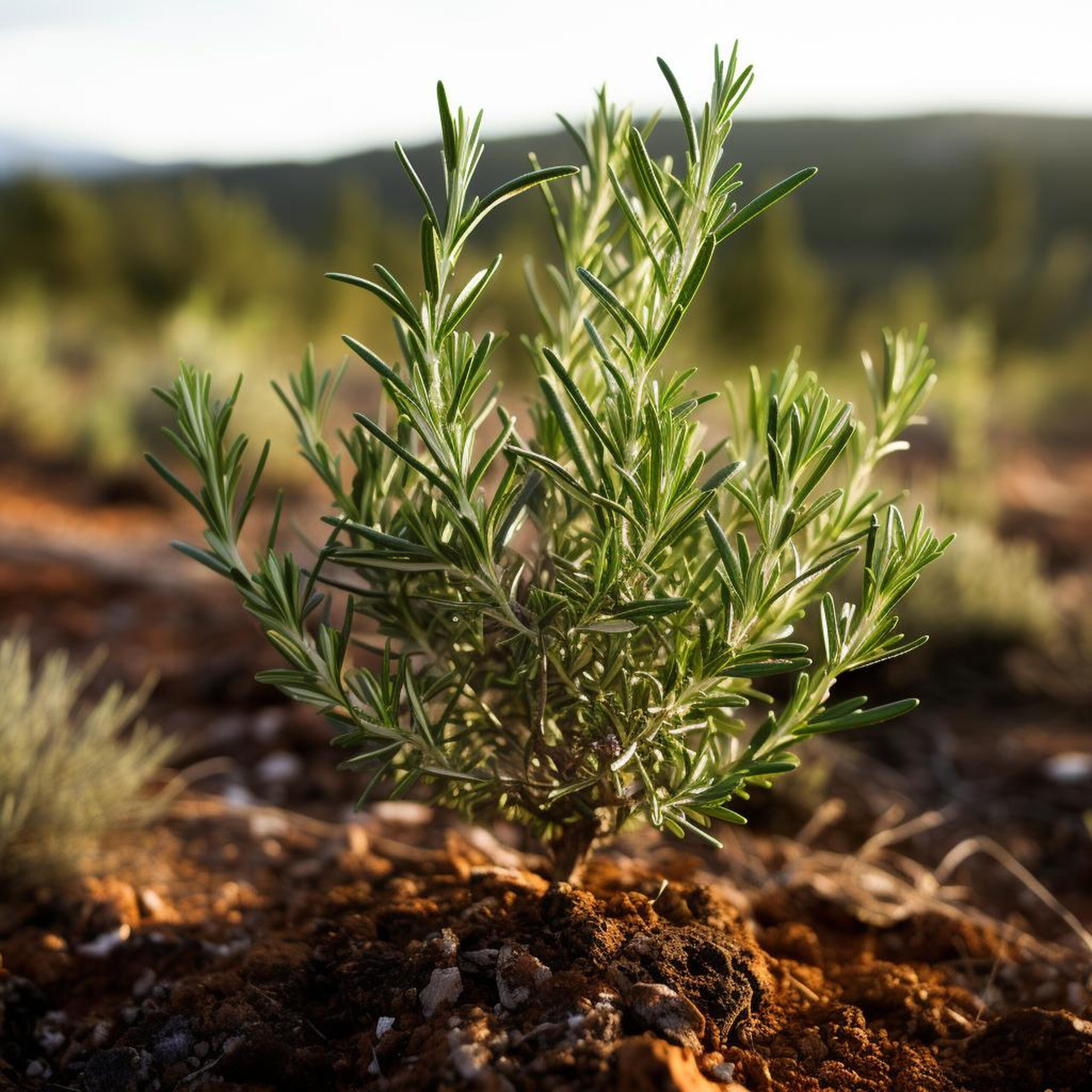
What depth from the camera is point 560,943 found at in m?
1.40

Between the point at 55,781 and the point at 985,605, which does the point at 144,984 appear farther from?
the point at 985,605

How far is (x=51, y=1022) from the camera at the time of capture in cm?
163

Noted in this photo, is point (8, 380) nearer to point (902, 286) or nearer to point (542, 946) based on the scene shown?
point (542, 946)

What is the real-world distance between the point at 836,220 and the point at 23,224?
72423mm

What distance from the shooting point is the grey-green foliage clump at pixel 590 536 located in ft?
4.06

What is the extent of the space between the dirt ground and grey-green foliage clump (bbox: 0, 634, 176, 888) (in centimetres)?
8

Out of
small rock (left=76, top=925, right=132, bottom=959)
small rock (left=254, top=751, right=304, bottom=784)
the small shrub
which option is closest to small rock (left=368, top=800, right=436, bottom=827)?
small rock (left=254, top=751, right=304, bottom=784)

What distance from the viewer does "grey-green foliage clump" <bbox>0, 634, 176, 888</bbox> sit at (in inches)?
80.7

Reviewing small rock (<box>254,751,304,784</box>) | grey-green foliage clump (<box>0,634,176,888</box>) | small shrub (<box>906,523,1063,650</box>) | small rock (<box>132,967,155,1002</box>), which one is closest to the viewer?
small rock (<box>132,967,155,1002</box>)

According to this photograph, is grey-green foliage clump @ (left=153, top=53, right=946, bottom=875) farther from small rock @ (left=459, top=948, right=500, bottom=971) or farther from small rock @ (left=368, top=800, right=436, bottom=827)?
small rock @ (left=368, top=800, right=436, bottom=827)

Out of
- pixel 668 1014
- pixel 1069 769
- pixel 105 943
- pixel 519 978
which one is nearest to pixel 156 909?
pixel 105 943

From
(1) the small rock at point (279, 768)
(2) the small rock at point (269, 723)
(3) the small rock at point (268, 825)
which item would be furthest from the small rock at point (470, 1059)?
(2) the small rock at point (269, 723)

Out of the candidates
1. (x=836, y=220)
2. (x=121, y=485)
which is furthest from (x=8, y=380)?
(x=836, y=220)

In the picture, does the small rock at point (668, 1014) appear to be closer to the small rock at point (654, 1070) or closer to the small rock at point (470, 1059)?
the small rock at point (654, 1070)
